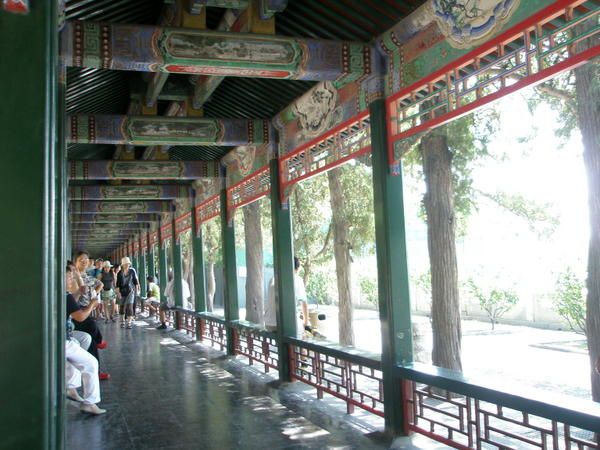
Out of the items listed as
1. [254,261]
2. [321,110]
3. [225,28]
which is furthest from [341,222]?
[225,28]

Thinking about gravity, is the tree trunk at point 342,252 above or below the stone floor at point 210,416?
above

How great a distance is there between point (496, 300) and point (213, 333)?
30.1 ft

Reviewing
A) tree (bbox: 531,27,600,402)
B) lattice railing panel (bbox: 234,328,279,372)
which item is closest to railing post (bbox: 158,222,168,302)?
lattice railing panel (bbox: 234,328,279,372)

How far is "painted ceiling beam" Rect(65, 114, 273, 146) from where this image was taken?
23.1ft

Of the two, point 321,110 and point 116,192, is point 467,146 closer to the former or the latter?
point 321,110

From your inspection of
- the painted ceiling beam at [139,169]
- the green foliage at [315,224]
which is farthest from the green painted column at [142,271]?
the painted ceiling beam at [139,169]

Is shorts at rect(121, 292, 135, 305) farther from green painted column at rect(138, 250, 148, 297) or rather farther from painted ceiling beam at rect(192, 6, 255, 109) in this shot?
green painted column at rect(138, 250, 148, 297)

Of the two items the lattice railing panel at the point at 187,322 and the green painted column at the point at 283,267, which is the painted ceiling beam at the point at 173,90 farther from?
the lattice railing panel at the point at 187,322

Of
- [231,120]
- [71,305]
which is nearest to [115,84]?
[231,120]

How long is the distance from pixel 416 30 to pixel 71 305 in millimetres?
3960

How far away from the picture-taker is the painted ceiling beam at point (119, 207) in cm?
1501

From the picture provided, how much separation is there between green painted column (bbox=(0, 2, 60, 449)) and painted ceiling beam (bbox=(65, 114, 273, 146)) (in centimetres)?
548

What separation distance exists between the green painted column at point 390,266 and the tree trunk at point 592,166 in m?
1.40

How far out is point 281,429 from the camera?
516 cm
